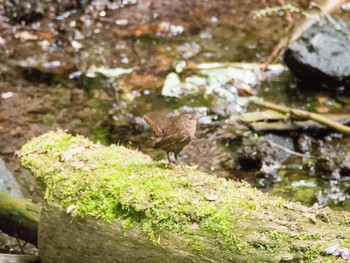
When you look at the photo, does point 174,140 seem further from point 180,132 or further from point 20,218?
point 20,218

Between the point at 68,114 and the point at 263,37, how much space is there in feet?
15.1

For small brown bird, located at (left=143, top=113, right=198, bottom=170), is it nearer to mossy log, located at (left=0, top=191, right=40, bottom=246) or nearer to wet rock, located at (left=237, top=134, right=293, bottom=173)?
mossy log, located at (left=0, top=191, right=40, bottom=246)

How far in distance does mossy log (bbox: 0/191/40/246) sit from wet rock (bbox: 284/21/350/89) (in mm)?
5340

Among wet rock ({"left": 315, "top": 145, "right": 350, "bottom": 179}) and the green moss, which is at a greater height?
the green moss

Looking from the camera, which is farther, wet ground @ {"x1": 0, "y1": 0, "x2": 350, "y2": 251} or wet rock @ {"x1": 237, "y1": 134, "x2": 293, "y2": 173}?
wet ground @ {"x1": 0, "y1": 0, "x2": 350, "y2": 251}

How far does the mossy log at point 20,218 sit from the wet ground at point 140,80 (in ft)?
4.39

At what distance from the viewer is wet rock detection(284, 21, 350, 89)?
8.30m

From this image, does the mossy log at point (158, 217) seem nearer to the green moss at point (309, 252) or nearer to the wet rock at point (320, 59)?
the green moss at point (309, 252)

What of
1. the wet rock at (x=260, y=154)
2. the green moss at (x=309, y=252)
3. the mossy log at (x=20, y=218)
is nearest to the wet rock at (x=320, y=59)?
the wet rock at (x=260, y=154)

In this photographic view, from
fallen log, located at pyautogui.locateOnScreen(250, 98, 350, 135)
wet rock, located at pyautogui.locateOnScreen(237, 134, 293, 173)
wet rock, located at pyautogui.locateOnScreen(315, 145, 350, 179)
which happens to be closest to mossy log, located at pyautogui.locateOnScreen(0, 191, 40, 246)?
wet rock, located at pyautogui.locateOnScreen(237, 134, 293, 173)

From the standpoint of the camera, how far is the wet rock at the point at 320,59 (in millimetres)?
8297

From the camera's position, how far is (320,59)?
8.39 meters

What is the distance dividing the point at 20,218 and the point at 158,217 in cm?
168

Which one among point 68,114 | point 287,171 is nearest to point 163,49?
Result: point 68,114
